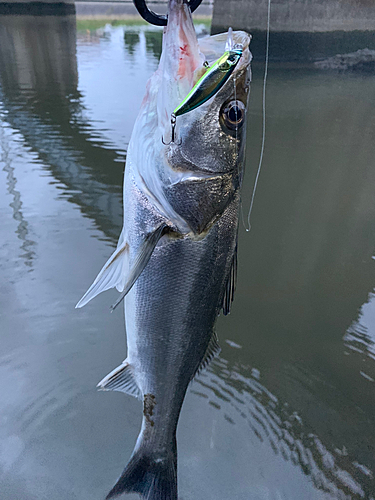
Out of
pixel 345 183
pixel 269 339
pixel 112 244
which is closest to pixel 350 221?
pixel 345 183

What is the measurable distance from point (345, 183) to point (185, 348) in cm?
480

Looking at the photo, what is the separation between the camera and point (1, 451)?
234 cm

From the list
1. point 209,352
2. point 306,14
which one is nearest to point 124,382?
point 209,352

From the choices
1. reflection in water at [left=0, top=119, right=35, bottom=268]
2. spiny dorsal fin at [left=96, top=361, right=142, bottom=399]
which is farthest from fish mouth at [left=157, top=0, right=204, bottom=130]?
reflection in water at [left=0, top=119, right=35, bottom=268]

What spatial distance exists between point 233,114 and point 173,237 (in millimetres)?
495

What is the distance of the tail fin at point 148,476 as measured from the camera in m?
1.76

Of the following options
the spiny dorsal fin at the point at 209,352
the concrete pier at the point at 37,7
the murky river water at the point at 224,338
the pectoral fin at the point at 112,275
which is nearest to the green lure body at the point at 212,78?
the pectoral fin at the point at 112,275

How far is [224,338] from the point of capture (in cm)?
313

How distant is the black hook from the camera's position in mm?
1380

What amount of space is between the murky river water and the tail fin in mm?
599

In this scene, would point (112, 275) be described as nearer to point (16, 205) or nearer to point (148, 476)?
point (148, 476)

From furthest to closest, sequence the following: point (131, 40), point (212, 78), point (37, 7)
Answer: point (37, 7), point (131, 40), point (212, 78)

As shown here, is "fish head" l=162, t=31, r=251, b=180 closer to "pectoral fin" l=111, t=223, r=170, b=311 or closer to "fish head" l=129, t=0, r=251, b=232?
"fish head" l=129, t=0, r=251, b=232

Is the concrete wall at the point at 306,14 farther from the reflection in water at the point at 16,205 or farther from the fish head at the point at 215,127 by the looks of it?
the fish head at the point at 215,127
